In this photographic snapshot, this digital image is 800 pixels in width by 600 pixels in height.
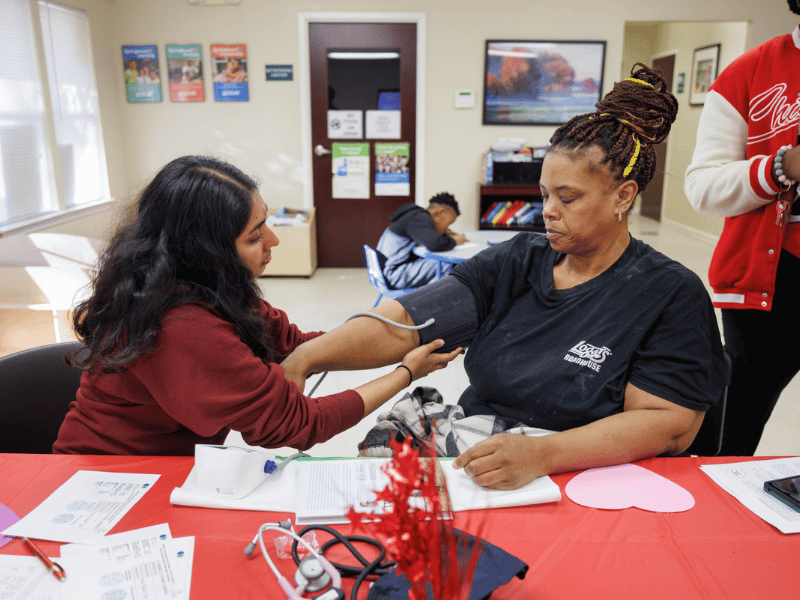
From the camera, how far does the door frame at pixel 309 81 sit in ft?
17.7

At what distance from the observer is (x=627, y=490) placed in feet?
3.39

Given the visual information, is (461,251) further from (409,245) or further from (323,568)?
(323,568)

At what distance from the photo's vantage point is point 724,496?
1.02m

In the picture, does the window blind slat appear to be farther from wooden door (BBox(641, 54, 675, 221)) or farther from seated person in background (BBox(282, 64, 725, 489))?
wooden door (BBox(641, 54, 675, 221))

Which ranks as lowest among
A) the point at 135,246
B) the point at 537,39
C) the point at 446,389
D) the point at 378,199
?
the point at 446,389

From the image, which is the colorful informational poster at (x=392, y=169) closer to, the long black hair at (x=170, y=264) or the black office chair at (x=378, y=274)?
the black office chair at (x=378, y=274)

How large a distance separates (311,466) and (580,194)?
767mm

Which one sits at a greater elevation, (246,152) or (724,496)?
(246,152)

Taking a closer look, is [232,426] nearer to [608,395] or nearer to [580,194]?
[608,395]

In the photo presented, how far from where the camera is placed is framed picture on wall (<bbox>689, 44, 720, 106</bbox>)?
6707 mm

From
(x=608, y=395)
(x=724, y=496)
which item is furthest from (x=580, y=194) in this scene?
(x=724, y=496)

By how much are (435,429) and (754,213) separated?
1.03m

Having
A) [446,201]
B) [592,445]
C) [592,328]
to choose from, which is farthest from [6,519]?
[446,201]

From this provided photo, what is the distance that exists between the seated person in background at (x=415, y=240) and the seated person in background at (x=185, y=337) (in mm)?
2270
